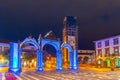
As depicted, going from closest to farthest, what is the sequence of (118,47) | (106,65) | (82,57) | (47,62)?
(118,47)
(106,65)
(47,62)
(82,57)

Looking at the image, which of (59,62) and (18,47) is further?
(59,62)

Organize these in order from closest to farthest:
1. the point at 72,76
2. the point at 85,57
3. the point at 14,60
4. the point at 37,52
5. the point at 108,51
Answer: the point at 72,76, the point at 14,60, the point at 37,52, the point at 108,51, the point at 85,57

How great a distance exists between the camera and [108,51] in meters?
72.6

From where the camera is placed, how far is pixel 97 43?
80312 millimetres

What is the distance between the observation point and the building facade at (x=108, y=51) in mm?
68062

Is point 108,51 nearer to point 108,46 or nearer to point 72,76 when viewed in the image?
point 108,46

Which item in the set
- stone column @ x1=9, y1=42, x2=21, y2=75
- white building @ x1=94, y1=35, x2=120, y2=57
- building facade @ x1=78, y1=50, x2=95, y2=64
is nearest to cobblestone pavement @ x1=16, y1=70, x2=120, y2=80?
stone column @ x1=9, y1=42, x2=21, y2=75

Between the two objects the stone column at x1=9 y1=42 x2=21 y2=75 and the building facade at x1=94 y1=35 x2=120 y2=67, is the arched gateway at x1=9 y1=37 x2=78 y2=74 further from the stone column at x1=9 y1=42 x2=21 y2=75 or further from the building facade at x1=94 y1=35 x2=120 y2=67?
→ the building facade at x1=94 y1=35 x2=120 y2=67

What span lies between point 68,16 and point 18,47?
99.9 meters

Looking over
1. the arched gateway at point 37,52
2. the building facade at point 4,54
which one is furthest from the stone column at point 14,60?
the building facade at point 4,54

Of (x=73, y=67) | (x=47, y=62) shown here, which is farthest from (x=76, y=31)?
(x=73, y=67)

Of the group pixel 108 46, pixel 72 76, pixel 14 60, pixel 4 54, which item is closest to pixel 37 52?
pixel 14 60

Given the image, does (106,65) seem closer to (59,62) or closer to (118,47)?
(118,47)

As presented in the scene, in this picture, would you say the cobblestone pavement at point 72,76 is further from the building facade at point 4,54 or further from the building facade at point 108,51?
the building facade at point 4,54
